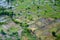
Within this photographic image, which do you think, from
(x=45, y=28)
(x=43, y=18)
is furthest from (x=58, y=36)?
(x=43, y=18)

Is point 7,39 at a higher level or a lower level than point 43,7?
lower

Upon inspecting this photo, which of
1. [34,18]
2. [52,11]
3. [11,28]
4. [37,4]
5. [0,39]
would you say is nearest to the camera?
[0,39]

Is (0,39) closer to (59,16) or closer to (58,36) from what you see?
(58,36)

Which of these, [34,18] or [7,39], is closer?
[7,39]

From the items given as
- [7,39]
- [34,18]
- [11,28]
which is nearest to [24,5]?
[34,18]

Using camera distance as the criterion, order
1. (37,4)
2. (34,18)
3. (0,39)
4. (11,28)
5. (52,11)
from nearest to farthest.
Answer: (0,39), (11,28), (34,18), (52,11), (37,4)

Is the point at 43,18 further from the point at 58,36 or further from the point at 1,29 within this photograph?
the point at 1,29

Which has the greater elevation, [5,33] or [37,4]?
[37,4]

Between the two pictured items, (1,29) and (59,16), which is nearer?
(1,29)

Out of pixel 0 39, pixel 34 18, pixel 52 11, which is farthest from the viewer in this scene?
pixel 52 11
